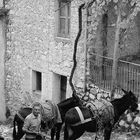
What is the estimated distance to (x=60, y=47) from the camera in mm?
12570

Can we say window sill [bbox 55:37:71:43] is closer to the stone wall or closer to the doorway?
the stone wall

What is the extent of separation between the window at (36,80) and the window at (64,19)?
2.28 m

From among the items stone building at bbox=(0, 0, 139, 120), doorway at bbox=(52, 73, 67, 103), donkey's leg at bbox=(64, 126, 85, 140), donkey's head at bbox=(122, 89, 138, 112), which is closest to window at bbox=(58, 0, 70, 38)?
stone building at bbox=(0, 0, 139, 120)

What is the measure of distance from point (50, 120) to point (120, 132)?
2.76m

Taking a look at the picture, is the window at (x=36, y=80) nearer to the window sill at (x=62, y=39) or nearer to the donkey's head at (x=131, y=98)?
the window sill at (x=62, y=39)

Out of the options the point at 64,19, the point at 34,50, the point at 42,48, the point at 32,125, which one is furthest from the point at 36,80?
the point at 32,125

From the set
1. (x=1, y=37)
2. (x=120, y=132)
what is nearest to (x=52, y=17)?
(x=1, y=37)

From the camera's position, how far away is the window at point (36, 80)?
46.7ft

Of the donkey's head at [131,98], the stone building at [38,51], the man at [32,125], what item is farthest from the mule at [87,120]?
the stone building at [38,51]

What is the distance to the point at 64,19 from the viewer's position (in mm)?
12523

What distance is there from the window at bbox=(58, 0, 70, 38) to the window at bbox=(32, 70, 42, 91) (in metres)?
2.28

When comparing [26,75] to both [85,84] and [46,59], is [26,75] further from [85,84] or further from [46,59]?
[85,84]

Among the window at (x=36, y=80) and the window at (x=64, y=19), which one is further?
the window at (x=36, y=80)

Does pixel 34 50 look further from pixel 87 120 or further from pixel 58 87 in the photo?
pixel 87 120
